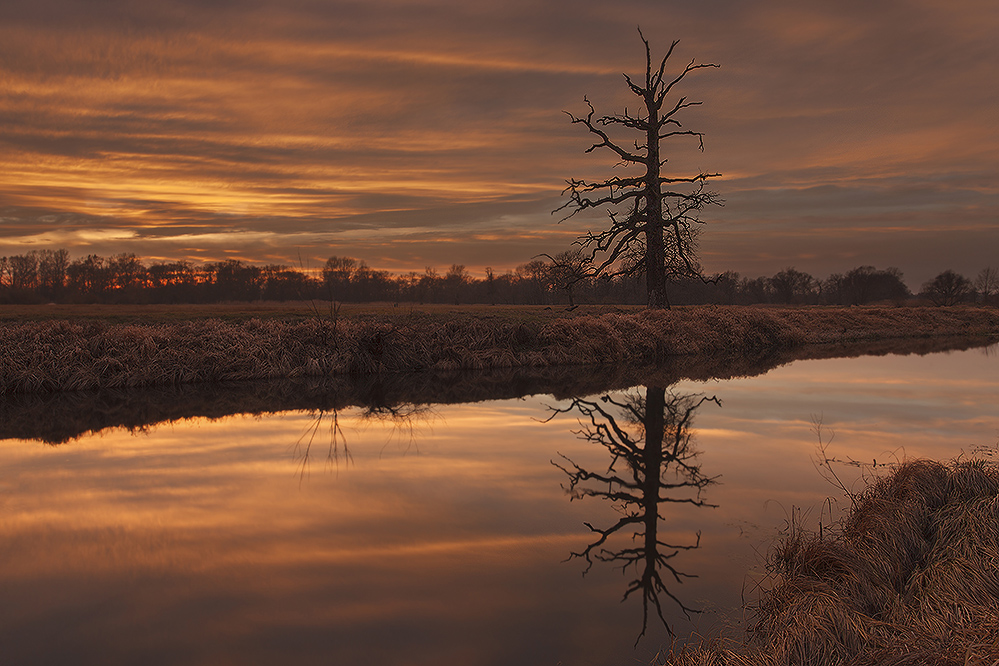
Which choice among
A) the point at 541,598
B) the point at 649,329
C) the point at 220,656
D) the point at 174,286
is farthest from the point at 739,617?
the point at 174,286

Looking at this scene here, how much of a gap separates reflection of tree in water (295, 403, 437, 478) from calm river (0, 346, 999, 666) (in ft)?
0.22

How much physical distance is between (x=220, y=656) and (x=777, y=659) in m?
3.09

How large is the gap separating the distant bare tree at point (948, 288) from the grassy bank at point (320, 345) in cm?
5989

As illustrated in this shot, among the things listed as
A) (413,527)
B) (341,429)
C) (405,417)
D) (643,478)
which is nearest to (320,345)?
(405,417)

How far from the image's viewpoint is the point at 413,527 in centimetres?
559

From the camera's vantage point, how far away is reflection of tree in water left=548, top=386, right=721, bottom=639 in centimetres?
475

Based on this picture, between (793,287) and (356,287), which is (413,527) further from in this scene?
(793,287)

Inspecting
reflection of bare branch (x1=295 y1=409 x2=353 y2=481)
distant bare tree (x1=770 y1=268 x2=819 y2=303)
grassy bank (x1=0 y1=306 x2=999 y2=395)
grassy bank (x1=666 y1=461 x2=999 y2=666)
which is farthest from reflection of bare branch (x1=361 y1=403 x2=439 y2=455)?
distant bare tree (x1=770 y1=268 x2=819 y2=303)

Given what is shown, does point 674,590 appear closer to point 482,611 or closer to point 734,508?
point 482,611

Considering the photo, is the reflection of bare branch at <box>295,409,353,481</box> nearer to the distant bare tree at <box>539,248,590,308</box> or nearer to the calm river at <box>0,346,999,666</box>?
the calm river at <box>0,346,999,666</box>

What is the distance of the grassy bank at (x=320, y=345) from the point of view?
13523mm

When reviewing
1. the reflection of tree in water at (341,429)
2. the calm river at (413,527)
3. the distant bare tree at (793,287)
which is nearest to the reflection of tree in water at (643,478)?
the calm river at (413,527)

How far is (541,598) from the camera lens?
417 cm

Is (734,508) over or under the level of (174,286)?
under
